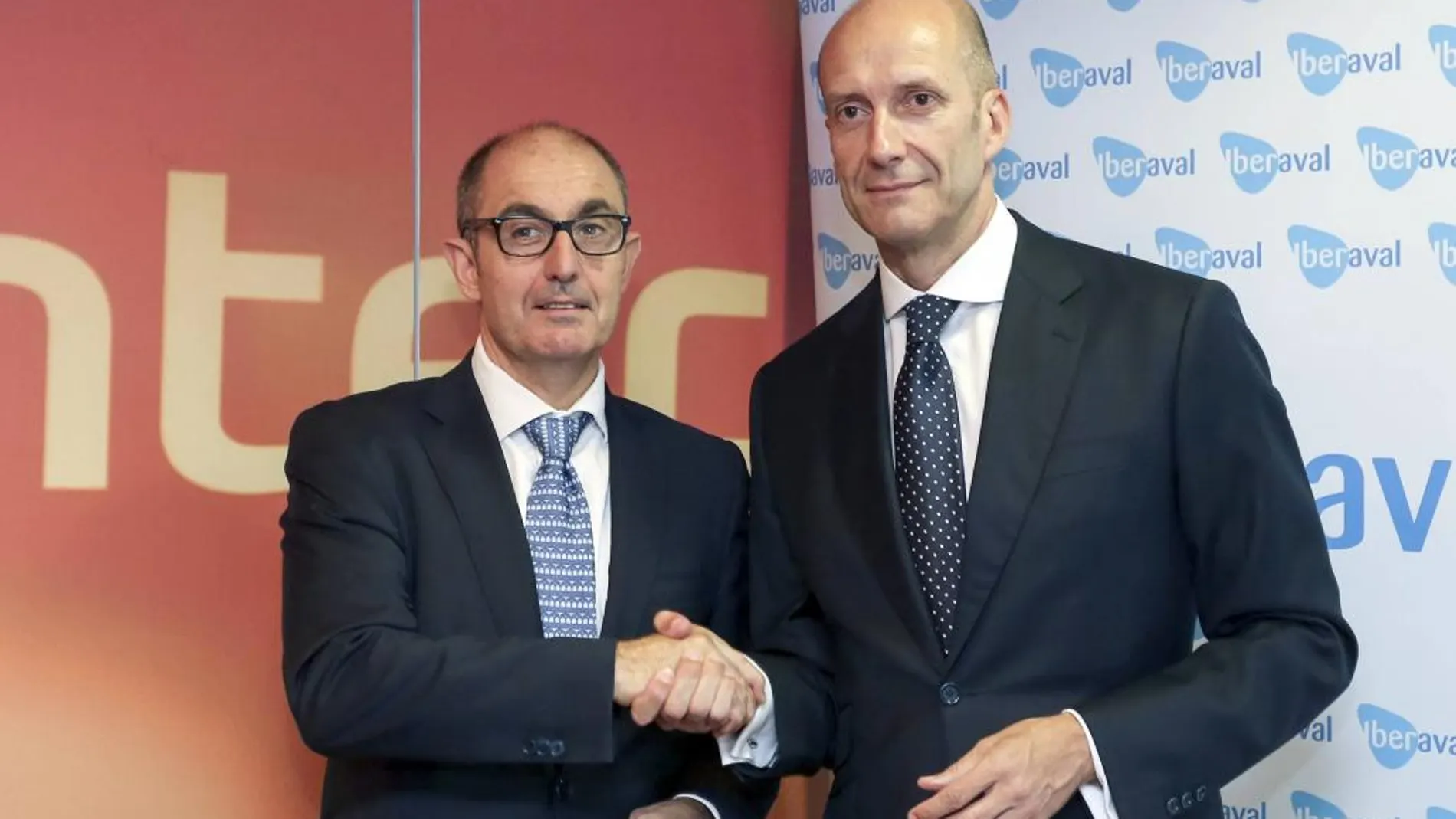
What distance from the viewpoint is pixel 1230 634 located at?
83.6 inches

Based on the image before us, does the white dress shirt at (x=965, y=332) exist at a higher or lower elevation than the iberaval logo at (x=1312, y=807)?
higher

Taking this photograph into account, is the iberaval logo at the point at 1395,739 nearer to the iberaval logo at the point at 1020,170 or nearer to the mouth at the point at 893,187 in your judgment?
the iberaval logo at the point at 1020,170

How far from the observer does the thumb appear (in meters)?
2.32

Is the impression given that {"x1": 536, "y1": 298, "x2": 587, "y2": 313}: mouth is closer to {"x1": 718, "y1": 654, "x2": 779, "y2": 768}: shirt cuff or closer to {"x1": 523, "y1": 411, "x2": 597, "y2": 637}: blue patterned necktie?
{"x1": 523, "y1": 411, "x2": 597, "y2": 637}: blue patterned necktie

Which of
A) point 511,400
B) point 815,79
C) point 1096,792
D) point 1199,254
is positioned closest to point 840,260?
point 815,79

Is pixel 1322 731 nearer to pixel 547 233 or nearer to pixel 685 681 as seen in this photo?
pixel 685 681

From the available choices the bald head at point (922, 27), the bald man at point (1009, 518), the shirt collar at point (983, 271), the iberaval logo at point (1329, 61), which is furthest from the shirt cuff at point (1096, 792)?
the iberaval logo at point (1329, 61)

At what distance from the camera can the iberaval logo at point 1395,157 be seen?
8.64 feet

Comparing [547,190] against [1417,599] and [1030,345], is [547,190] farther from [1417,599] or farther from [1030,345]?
[1417,599]

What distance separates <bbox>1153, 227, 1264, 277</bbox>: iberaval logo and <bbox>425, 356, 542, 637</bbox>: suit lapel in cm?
130

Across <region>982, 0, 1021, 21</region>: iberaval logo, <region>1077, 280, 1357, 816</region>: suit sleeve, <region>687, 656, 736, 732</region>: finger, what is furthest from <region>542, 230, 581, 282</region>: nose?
<region>982, 0, 1021, 21</region>: iberaval logo

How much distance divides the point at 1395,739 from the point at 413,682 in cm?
166

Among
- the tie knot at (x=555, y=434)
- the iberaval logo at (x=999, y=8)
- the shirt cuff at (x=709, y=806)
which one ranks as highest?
the iberaval logo at (x=999, y=8)

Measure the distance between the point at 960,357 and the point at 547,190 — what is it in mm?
772
